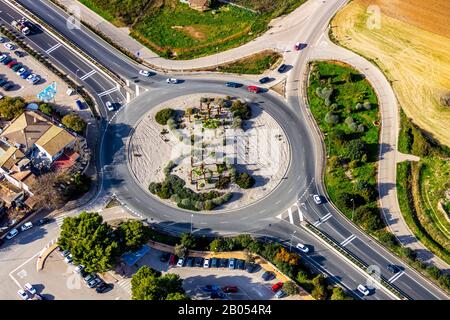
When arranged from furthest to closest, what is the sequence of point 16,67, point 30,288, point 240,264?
point 16,67, point 240,264, point 30,288

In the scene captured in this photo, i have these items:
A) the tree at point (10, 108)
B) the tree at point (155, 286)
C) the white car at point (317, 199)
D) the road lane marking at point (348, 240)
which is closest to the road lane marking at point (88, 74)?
the tree at point (10, 108)

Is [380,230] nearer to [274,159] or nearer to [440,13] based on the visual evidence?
[274,159]

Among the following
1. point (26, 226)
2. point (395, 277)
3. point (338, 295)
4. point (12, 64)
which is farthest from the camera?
point (12, 64)

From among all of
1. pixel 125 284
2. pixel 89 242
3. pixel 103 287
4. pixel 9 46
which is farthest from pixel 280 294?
pixel 9 46

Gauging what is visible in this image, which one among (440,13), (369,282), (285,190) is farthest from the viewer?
(440,13)

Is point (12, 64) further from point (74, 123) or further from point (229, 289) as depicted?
point (229, 289)

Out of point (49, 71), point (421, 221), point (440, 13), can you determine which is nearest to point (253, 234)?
point (421, 221)
